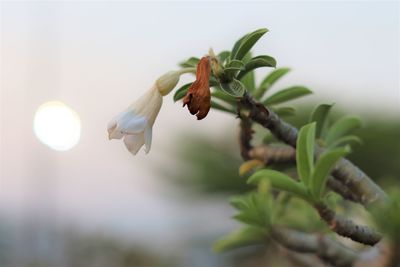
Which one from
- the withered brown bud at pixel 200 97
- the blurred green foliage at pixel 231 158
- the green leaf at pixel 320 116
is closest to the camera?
the withered brown bud at pixel 200 97

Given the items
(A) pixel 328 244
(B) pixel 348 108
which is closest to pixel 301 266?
(A) pixel 328 244

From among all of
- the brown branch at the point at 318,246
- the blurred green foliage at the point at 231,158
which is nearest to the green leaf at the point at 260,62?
the brown branch at the point at 318,246

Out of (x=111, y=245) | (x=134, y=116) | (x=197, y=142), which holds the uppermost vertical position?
(x=197, y=142)

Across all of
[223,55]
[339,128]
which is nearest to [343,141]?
[339,128]

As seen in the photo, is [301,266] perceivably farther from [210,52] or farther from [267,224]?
[210,52]

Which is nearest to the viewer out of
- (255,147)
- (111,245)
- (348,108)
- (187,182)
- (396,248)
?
(396,248)

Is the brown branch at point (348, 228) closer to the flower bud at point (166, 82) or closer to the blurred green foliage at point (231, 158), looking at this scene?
the flower bud at point (166, 82)

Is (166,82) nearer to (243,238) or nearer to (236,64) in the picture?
(236,64)
